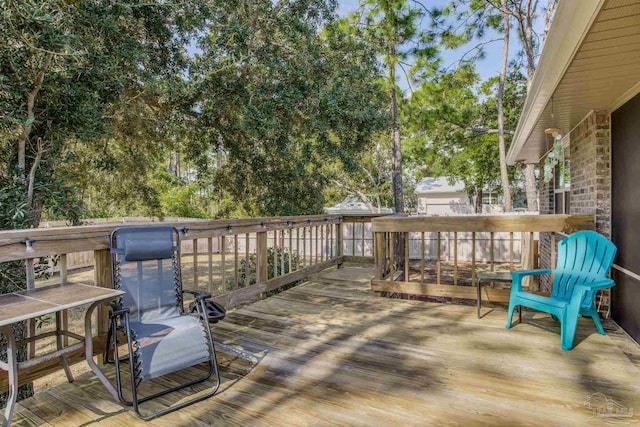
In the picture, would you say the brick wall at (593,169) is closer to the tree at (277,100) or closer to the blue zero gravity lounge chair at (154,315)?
the tree at (277,100)

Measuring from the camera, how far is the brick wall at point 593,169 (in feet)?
12.8

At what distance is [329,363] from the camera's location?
290 cm

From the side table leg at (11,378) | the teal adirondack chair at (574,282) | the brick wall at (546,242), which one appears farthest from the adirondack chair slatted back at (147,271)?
the brick wall at (546,242)

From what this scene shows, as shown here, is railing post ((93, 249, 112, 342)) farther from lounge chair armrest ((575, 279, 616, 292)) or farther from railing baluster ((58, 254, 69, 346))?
lounge chair armrest ((575, 279, 616, 292))

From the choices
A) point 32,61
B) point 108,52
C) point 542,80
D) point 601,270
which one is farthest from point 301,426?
point 108,52

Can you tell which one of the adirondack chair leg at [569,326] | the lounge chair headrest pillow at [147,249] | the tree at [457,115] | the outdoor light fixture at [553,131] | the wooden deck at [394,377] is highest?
the tree at [457,115]

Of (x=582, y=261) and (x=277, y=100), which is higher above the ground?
(x=277, y=100)

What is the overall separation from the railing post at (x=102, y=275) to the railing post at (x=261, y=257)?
6.40 feet

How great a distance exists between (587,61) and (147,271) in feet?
11.8

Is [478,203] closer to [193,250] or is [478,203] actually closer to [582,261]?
[582,261]

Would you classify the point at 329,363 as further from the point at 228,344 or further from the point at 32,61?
the point at 32,61

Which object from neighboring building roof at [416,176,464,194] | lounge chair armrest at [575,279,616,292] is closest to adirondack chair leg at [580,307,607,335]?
lounge chair armrest at [575,279,616,292]

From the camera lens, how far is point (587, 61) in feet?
8.52

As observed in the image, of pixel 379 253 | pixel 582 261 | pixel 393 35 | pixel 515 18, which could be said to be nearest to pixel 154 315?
pixel 379 253
